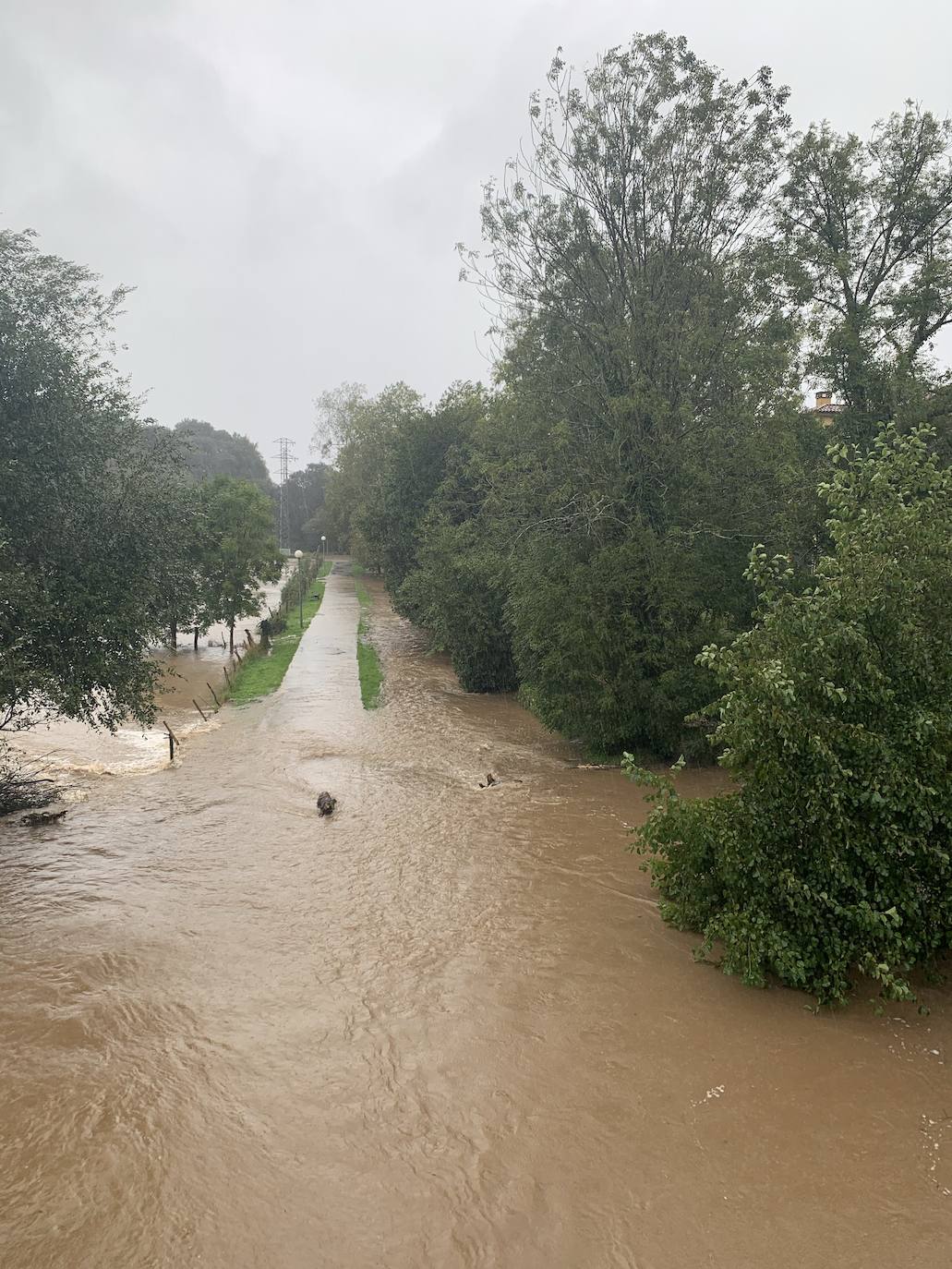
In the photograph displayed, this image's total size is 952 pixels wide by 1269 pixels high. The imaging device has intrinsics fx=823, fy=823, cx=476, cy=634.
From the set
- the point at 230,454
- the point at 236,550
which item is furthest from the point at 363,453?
the point at 230,454

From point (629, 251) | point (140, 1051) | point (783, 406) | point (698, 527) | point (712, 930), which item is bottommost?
point (140, 1051)

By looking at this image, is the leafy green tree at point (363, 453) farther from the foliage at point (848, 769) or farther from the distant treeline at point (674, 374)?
the foliage at point (848, 769)

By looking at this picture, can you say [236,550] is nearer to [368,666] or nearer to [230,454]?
[368,666]

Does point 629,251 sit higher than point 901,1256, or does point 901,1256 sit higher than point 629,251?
point 629,251

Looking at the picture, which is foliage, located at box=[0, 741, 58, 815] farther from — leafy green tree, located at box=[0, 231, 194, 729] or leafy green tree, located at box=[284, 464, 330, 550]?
leafy green tree, located at box=[284, 464, 330, 550]

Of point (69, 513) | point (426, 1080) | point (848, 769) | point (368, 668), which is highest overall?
point (69, 513)

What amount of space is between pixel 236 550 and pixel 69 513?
2402cm

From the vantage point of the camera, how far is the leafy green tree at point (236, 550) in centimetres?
3416

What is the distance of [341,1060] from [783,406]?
16.1 m

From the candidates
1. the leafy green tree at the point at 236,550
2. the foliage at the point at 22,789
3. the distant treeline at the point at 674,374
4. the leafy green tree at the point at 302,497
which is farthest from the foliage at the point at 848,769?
the leafy green tree at the point at 302,497

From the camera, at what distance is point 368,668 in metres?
30.7

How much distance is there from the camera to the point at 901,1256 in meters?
5.17

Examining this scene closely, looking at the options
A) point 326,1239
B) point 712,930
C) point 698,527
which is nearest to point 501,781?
point 698,527

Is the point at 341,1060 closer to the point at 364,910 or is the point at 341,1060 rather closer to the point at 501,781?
the point at 364,910
